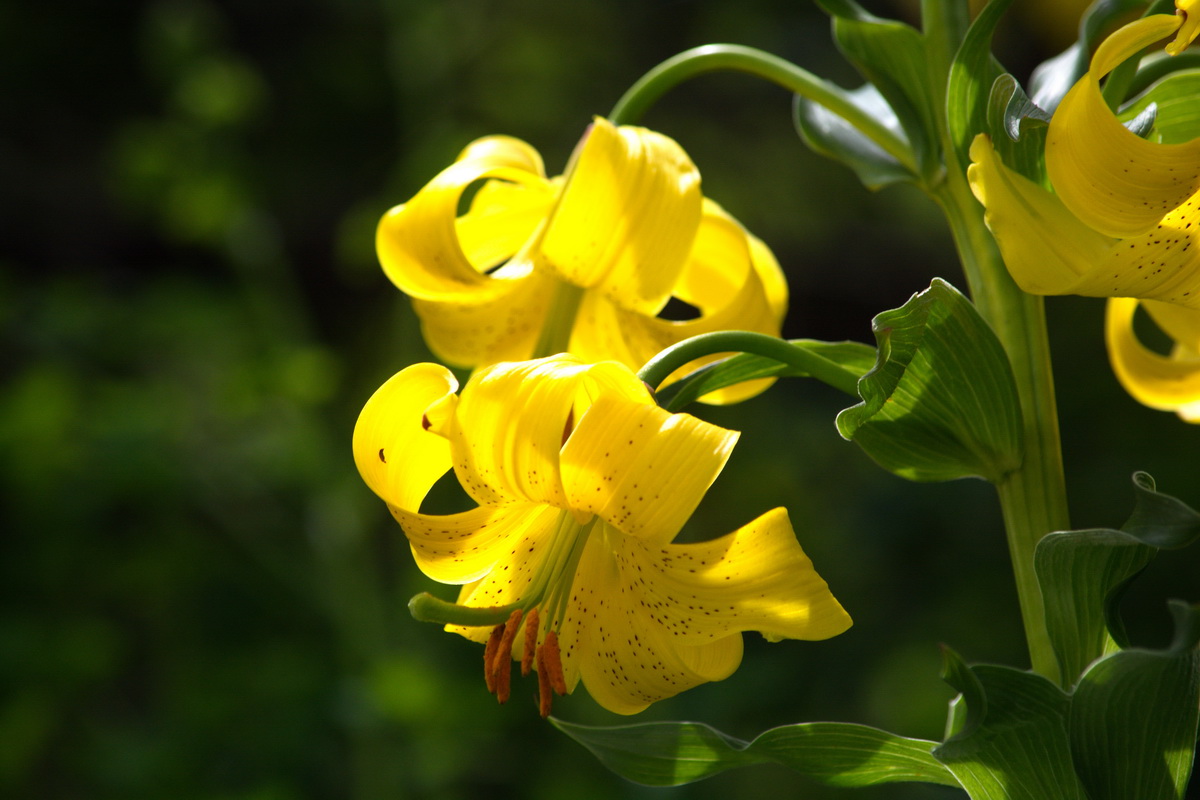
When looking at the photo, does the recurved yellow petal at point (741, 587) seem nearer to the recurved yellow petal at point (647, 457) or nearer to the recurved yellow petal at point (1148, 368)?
the recurved yellow petal at point (647, 457)

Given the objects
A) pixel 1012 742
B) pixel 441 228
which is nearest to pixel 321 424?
pixel 441 228

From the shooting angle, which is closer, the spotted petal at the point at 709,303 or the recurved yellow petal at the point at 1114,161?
the recurved yellow petal at the point at 1114,161

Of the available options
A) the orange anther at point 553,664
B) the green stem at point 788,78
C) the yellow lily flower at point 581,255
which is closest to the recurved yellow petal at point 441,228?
the yellow lily flower at point 581,255

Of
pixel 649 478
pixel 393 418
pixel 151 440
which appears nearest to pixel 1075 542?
pixel 649 478

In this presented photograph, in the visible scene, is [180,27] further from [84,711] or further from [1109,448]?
[1109,448]

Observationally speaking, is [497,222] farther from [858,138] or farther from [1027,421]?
[1027,421]
